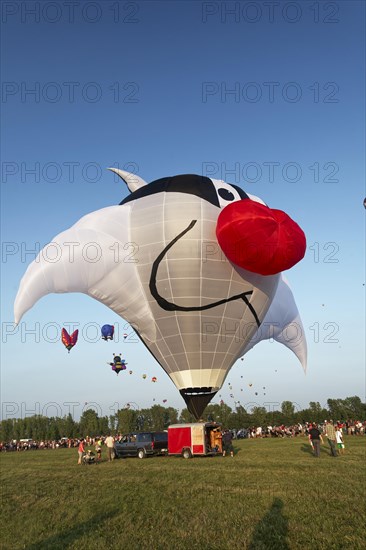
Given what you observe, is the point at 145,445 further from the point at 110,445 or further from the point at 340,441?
the point at 340,441

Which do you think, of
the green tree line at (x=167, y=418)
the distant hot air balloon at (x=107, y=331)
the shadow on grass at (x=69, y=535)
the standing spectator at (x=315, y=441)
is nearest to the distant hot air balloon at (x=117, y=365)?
the distant hot air balloon at (x=107, y=331)

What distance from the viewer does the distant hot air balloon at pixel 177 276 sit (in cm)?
1589

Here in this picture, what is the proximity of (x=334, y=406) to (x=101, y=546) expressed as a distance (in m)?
99.8

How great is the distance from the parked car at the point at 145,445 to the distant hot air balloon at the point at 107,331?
1686 cm

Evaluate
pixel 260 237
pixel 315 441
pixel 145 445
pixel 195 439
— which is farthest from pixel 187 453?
pixel 260 237

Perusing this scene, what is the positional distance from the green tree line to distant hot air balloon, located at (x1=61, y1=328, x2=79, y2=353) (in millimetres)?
47571

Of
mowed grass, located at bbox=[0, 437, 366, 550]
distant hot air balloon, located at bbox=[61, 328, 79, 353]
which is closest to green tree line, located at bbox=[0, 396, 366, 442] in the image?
distant hot air balloon, located at bbox=[61, 328, 79, 353]

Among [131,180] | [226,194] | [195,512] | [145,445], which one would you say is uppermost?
[131,180]

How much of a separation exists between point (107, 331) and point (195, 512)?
3072 cm

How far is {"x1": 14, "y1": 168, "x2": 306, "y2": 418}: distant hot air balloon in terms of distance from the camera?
626 inches

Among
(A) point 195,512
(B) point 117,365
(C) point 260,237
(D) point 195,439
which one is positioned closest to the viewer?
(A) point 195,512

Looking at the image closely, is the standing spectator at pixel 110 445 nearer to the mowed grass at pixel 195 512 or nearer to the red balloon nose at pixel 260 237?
the mowed grass at pixel 195 512

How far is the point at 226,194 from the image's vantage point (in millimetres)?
17266

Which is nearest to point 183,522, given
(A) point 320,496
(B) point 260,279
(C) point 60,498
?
(A) point 320,496
